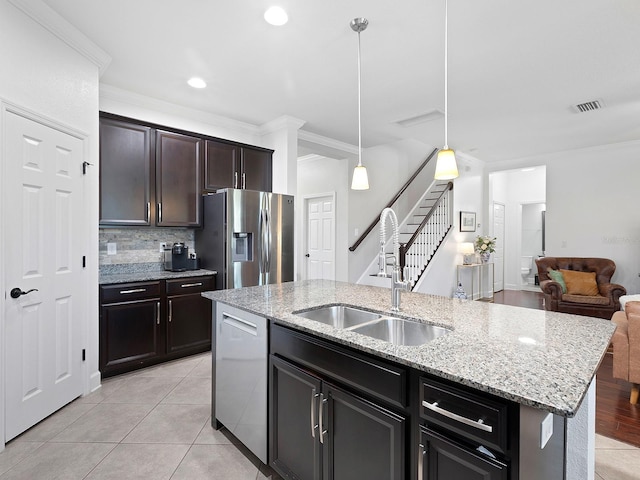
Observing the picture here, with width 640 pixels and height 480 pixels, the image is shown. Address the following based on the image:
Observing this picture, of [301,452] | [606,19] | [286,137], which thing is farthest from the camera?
[286,137]

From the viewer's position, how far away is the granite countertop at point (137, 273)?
10.2 ft

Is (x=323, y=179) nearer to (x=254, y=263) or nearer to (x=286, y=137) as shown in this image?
(x=286, y=137)

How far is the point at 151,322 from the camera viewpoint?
322cm

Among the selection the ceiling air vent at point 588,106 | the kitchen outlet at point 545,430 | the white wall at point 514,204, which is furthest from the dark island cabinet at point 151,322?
the white wall at point 514,204

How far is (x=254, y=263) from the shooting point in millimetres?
3779

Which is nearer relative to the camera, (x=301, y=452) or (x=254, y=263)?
(x=301, y=452)

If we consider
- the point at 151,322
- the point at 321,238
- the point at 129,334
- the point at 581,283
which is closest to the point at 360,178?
the point at 151,322

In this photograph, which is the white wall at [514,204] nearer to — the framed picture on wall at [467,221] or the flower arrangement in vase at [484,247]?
the framed picture on wall at [467,221]

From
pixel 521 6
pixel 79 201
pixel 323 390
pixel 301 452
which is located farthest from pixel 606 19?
pixel 79 201

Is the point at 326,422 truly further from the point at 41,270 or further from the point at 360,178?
the point at 41,270

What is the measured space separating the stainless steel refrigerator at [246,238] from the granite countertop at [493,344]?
151cm

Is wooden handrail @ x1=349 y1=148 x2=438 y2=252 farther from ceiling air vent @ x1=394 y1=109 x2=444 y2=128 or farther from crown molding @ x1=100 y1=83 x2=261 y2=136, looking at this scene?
crown molding @ x1=100 y1=83 x2=261 y2=136

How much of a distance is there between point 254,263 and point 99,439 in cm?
204

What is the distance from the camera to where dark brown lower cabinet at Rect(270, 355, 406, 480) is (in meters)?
1.22
